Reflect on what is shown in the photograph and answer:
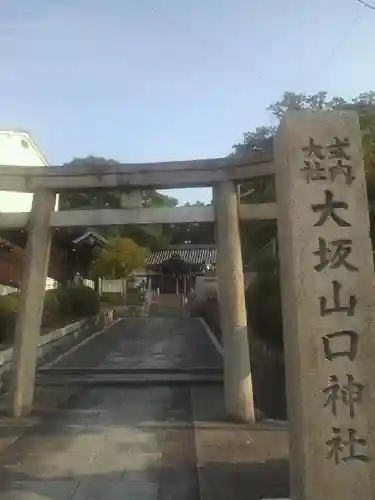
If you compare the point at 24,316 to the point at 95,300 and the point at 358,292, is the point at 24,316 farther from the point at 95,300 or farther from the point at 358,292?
the point at 95,300

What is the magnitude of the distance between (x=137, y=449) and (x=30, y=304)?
3.08m

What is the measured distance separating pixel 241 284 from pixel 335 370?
447 cm

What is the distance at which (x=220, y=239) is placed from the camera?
898 cm

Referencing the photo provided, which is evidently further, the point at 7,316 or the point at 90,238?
the point at 90,238

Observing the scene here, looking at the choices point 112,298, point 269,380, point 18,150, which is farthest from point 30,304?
point 112,298

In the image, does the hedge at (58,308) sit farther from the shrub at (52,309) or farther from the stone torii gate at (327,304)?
the stone torii gate at (327,304)

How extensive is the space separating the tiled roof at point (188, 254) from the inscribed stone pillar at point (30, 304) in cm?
3730

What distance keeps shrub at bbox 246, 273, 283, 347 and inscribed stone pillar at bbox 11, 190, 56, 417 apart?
4.67 metres

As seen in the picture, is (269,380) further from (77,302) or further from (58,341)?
(77,302)

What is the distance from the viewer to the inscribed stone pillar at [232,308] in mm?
8695

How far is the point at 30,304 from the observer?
9.21 m

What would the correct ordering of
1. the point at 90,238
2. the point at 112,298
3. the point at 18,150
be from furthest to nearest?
the point at 112,298 → the point at 18,150 → the point at 90,238

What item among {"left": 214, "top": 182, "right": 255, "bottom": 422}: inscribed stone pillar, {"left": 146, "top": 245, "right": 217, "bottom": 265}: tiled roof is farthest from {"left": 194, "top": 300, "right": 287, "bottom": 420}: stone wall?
{"left": 146, "top": 245, "right": 217, "bottom": 265}: tiled roof

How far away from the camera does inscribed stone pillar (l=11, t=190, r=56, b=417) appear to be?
9.16 meters
